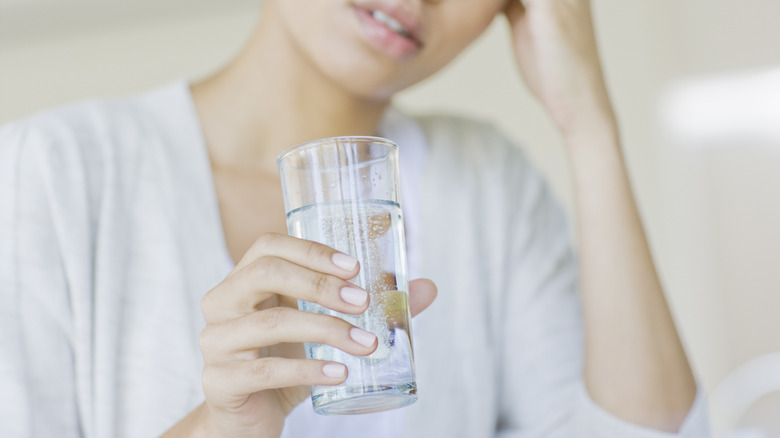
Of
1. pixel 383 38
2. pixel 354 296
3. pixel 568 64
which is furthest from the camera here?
pixel 568 64

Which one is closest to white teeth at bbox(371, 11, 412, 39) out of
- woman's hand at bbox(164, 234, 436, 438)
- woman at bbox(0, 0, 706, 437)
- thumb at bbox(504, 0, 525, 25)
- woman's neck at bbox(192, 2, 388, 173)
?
woman at bbox(0, 0, 706, 437)

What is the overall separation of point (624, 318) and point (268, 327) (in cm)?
68

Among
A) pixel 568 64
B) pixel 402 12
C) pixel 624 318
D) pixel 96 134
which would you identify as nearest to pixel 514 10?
pixel 568 64

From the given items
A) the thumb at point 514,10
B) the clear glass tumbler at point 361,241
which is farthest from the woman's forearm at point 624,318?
the clear glass tumbler at point 361,241

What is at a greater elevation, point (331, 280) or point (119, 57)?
point (119, 57)

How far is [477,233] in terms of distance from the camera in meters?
1.46

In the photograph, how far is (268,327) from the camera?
71 cm

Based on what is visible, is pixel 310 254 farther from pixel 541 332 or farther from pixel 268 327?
pixel 541 332

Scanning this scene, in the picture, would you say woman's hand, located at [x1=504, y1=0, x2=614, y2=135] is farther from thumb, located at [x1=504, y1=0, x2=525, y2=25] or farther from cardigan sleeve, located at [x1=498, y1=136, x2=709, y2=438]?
cardigan sleeve, located at [x1=498, y1=136, x2=709, y2=438]

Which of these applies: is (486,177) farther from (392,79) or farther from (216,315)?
(216,315)

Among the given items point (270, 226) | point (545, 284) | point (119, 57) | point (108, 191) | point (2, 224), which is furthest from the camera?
point (119, 57)

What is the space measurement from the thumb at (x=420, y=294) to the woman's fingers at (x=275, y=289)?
0.15 m

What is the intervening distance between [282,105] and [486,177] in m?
0.41

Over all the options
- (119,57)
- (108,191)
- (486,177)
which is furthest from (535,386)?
(119,57)
